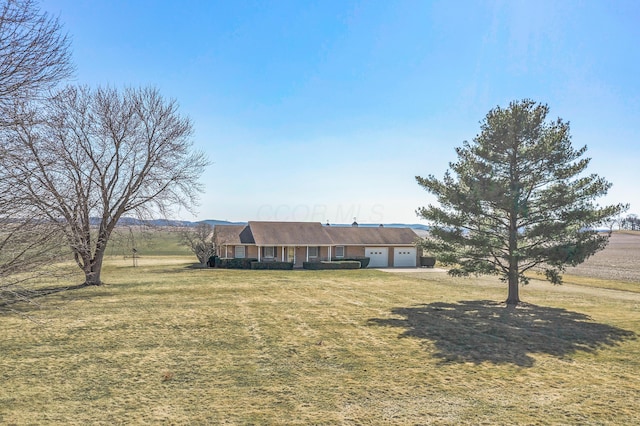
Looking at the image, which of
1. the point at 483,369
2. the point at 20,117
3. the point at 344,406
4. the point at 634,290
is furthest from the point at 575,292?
the point at 20,117

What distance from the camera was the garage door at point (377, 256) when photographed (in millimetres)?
37531

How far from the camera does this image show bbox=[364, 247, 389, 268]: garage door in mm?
37531

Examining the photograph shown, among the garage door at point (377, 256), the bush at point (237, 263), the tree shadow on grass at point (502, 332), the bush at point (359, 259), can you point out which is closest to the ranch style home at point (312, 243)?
the garage door at point (377, 256)

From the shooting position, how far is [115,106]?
71.9 ft

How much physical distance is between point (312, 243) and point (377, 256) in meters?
6.82

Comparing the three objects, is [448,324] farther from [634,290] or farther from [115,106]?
[115,106]

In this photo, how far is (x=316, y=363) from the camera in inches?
349

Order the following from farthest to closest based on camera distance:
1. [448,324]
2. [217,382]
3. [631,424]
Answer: [448,324] → [217,382] → [631,424]

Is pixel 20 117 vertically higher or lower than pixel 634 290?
higher

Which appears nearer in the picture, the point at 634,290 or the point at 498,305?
the point at 498,305

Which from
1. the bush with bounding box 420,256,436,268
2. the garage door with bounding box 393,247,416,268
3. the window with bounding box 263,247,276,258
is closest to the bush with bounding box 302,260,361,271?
the window with bounding box 263,247,276,258

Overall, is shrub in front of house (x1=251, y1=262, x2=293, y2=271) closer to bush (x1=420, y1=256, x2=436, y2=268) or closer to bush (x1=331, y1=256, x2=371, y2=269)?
bush (x1=331, y1=256, x2=371, y2=269)

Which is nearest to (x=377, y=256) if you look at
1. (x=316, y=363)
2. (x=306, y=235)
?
(x=306, y=235)

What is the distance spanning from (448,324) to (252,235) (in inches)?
978
